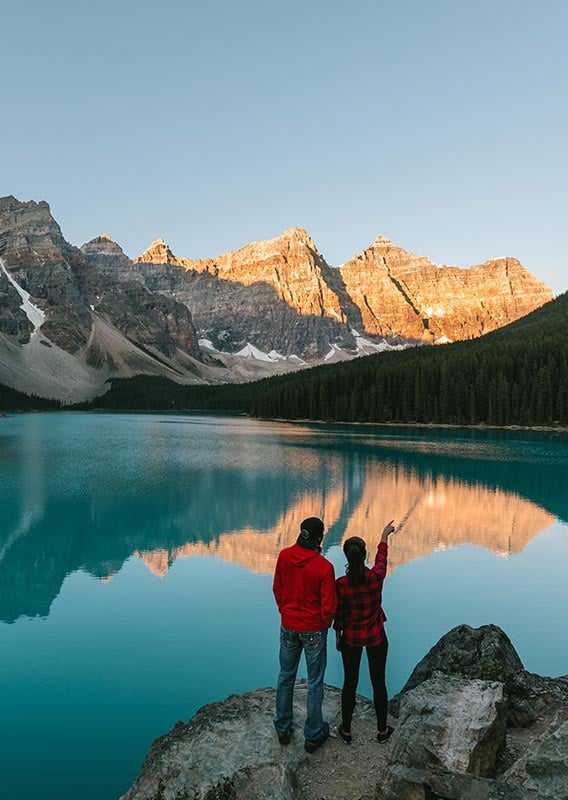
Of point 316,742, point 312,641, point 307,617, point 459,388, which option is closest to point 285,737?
point 316,742

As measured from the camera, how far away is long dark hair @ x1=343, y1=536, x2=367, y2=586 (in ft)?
27.0

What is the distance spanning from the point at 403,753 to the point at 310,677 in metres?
1.80

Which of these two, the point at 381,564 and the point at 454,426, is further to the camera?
the point at 454,426

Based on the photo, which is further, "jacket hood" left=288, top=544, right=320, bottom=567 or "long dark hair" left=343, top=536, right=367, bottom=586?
"long dark hair" left=343, top=536, right=367, bottom=586

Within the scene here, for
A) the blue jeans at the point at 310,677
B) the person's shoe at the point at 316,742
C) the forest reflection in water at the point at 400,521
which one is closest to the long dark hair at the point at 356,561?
the blue jeans at the point at 310,677

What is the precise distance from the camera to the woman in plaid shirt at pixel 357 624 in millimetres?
8266

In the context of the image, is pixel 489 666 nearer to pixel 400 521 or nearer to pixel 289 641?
pixel 289 641

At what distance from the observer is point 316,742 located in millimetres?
8000

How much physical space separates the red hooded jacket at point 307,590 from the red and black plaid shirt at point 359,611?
34cm

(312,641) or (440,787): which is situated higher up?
(312,641)

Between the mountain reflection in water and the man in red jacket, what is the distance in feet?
36.7

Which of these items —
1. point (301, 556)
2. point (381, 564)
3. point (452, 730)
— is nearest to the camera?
point (452, 730)

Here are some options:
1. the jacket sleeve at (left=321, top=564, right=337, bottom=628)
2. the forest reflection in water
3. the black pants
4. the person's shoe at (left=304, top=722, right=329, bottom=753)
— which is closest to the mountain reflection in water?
Result: the forest reflection in water

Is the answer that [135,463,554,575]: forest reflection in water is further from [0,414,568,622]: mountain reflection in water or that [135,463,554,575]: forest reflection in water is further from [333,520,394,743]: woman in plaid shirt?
[333,520,394,743]: woman in plaid shirt
